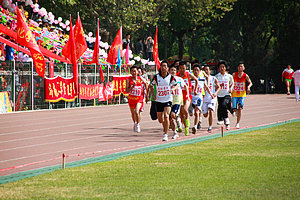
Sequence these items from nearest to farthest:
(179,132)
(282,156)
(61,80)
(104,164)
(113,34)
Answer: (104,164)
(282,156)
(179,132)
(61,80)
(113,34)

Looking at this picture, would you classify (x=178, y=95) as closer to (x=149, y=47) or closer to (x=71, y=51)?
(x=71, y=51)

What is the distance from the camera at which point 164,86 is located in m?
14.4

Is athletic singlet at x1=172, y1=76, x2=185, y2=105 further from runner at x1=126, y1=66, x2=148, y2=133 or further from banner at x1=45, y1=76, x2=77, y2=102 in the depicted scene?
banner at x1=45, y1=76, x2=77, y2=102

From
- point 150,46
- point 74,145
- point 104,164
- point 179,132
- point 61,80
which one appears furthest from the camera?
point 150,46

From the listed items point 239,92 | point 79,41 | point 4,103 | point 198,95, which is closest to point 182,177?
point 198,95

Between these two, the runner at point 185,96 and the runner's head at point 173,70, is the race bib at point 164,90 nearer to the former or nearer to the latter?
the runner's head at point 173,70

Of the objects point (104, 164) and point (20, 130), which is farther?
point (20, 130)

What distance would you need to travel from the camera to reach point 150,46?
38.4m

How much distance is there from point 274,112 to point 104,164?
1464 cm

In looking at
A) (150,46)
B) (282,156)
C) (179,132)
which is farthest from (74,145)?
(150,46)

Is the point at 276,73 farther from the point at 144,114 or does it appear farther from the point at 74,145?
the point at 74,145

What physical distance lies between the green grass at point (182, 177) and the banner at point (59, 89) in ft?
45.1

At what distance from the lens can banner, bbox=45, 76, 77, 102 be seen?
1005 inches

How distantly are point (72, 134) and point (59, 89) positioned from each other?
10275 mm
